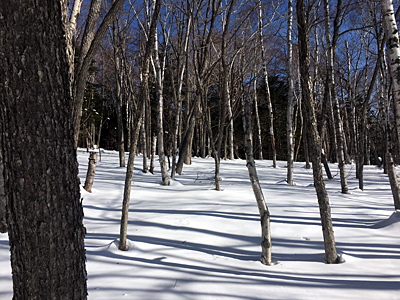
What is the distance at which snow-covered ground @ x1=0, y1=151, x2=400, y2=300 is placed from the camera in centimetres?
219

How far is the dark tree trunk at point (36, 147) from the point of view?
1.17 meters

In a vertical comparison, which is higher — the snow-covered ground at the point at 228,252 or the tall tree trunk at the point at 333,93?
the tall tree trunk at the point at 333,93

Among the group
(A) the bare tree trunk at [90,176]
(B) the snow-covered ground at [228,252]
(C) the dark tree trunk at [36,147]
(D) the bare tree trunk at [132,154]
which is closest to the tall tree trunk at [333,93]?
(B) the snow-covered ground at [228,252]

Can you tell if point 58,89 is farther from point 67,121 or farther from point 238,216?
point 238,216

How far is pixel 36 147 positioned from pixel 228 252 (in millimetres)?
2498

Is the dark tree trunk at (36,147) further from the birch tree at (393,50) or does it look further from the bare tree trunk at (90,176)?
the bare tree trunk at (90,176)

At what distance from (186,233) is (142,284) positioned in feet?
4.41

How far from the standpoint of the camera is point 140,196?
18.5 ft

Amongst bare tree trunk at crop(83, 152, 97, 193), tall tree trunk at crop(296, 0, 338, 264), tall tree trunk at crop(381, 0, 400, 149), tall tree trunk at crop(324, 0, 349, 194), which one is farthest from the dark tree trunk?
tall tree trunk at crop(324, 0, 349, 194)

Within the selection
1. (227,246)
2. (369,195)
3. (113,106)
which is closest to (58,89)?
(227,246)

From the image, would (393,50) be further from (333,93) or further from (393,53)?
(333,93)

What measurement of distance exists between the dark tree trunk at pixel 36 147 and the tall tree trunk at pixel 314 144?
2395 mm

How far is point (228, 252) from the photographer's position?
3.07 metres

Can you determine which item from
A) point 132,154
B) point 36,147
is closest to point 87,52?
point 132,154
